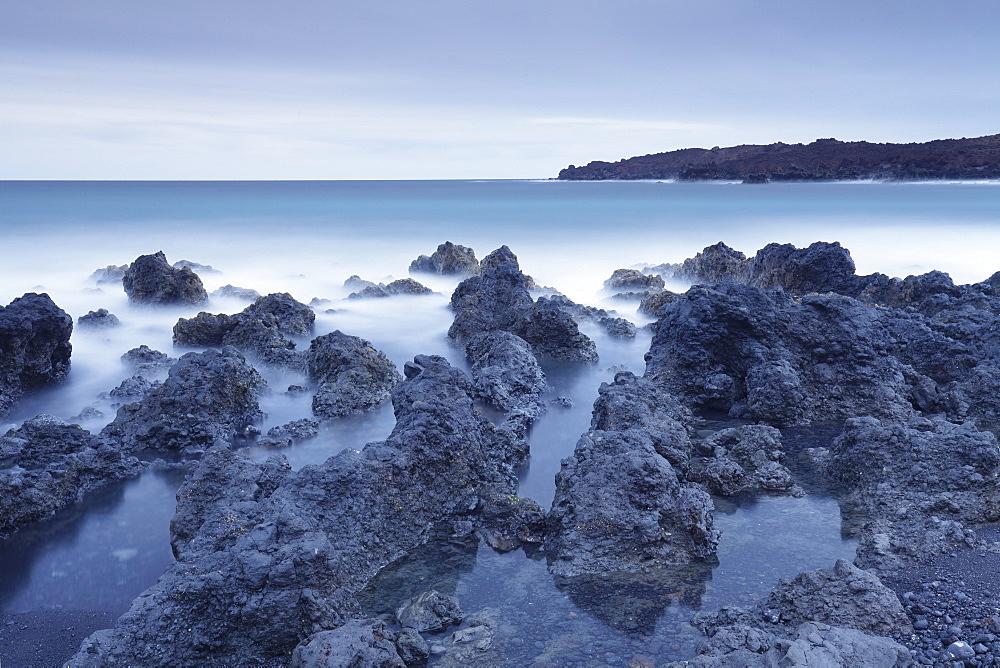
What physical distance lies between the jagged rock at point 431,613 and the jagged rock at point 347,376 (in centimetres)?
474

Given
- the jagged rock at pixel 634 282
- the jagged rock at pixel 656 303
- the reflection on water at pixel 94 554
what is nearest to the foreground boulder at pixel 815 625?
the reflection on water at pixel 94 554

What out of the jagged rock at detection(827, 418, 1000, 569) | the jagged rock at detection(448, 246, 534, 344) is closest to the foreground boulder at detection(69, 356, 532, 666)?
the jagged rock at detection(827, 418, 1000, 569)

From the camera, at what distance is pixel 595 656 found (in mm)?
4488

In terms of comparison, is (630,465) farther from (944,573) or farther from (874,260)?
(874,260)

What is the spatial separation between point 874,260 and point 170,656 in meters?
31.1

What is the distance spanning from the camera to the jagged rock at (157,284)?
16438 mm

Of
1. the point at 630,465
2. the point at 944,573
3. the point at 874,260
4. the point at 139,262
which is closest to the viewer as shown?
the point at 944,573

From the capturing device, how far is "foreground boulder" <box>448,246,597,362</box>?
12.4 metres

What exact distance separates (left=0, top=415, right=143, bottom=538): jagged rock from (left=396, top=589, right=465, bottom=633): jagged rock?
13.3ft

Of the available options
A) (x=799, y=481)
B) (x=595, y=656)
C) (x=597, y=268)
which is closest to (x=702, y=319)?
(x=799, y=481)

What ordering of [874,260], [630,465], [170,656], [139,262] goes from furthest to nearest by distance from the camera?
[874,260] → [139,262] → [630,465] → [170,656]

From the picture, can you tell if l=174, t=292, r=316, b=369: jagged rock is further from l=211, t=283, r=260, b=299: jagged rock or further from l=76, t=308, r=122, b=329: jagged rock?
l=211, t=283, r=260, b=299: jagged rock

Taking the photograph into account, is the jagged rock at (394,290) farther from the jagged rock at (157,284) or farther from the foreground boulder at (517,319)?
the jagged rock at (157,284)

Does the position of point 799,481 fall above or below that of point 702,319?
below
